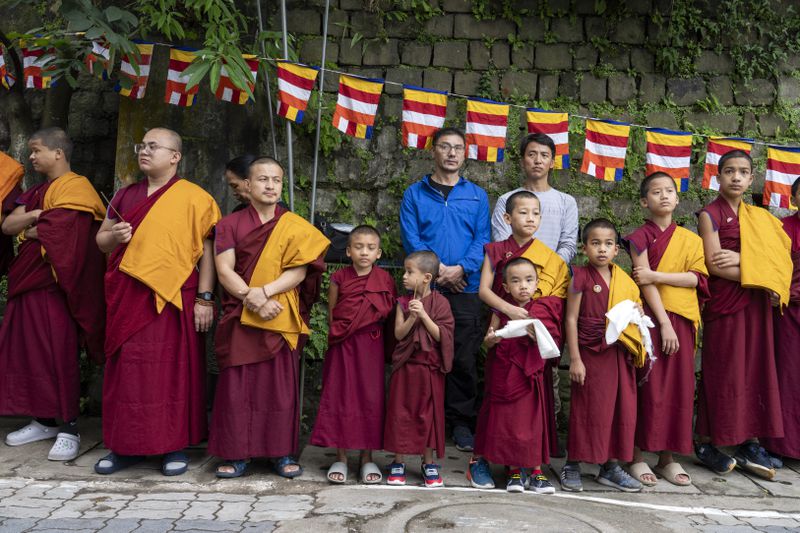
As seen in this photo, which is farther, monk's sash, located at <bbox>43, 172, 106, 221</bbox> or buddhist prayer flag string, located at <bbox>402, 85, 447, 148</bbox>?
buddhist prayer flag string, located at <bbox>402, 85, 447, 148</bbox>

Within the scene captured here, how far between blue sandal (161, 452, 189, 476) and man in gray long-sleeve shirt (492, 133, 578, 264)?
2232mm

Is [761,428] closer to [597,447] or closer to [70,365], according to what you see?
[597,447]

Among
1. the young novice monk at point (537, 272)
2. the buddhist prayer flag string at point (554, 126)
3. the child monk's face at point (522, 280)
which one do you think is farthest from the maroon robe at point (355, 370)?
the buddhist prayer flag string at point (554, 126)

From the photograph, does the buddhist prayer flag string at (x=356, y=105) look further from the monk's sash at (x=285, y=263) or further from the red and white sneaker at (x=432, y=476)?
the red and white sneaker at (x=432, y=476)

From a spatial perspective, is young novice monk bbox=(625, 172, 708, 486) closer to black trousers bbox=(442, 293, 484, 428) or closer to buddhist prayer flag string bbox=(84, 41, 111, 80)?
black trousers bbox=(442, 293, 484, 428)

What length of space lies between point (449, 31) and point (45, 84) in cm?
289

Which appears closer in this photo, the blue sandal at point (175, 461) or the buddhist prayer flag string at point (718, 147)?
the blue sandal at point (175, 461)

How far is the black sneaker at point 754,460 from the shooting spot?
14.4 ft

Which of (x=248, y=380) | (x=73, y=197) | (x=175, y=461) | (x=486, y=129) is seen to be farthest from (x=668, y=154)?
(x=73, y=197)

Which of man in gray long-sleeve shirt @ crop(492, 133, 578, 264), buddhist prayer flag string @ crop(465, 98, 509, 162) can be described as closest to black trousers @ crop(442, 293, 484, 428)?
man in gray long-sleeve shirt @ crop(492, 133, 578, 264)

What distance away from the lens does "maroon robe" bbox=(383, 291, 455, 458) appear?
4078mm

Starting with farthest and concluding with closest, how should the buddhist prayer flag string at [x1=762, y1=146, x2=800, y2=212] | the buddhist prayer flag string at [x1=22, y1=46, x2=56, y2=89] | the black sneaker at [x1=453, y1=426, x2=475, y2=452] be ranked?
the buddhist prayer flag string at [x1=22, y1=46, x2=56, y2=89] < the buddhist prayer flag string at [x1=762, y1=146, x2=800, y2=212] < the black sneaker at [x1=453, y1=426, x2=475, y2=452]

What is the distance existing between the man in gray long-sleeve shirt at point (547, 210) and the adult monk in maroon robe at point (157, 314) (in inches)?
69.2

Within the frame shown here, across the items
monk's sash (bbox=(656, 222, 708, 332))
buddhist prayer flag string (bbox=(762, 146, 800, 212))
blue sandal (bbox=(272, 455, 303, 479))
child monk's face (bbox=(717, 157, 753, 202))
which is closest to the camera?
blue sandal (bbox=(272, 455, 303, 479))
